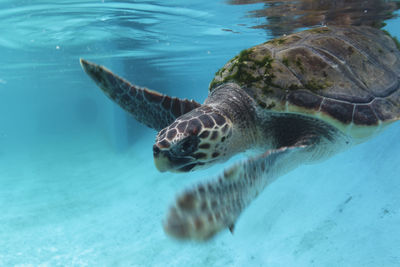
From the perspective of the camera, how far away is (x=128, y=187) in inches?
324

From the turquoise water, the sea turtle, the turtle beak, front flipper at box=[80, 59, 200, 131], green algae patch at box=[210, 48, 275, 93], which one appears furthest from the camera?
the turquoise water

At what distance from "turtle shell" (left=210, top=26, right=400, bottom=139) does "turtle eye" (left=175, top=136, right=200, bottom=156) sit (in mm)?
822

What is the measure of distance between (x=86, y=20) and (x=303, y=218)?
24.9 feet

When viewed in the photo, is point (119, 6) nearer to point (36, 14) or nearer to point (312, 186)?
point (36, 14)

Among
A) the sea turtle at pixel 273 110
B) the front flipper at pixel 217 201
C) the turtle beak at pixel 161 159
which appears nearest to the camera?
the front flipper at pixel 217 201

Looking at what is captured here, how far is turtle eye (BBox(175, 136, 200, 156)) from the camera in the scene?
1.93 metres

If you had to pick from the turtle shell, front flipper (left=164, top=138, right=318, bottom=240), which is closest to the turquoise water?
front flipper (left=164, top=138, right=318, bottom=240)

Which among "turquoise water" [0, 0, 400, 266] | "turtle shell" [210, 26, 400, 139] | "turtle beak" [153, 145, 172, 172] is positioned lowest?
"turquoise water" [0, 0, 400, 266]

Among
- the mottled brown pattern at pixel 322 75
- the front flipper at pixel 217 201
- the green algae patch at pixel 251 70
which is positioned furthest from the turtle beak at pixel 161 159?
the green algae patch at pixel 251 70

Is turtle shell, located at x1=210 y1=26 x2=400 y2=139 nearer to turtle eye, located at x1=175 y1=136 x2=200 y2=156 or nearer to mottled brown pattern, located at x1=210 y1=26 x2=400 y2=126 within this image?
mottled brown pattern, located at x1=210 y1=26 x2=400 y2=126

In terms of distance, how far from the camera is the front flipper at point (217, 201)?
4.34 ft

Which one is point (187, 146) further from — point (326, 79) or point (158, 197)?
point (158, 197)

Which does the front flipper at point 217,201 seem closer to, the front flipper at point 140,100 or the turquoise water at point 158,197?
the turquoise water at point 158,197

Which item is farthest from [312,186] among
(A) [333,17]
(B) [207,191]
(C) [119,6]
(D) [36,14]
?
(D) [36,14]
